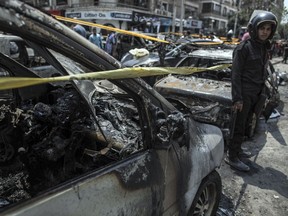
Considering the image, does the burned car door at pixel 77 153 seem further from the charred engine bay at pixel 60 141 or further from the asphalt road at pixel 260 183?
the asphalt road at pixel 260 183

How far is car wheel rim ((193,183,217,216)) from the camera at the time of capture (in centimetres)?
245

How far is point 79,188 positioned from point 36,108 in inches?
46.6

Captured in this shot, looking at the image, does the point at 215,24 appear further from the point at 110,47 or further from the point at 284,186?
the point at 284,186

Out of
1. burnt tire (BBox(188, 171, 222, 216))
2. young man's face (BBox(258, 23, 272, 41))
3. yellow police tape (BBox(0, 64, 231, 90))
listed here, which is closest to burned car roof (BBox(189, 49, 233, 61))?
young man's face (BBox(258, 23, 272, 41))

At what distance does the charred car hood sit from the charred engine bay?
7.26 ft

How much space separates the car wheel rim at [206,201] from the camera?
96.4 inches

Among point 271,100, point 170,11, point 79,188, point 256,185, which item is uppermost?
point 170,11

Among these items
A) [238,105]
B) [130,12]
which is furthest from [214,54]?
[130,12]

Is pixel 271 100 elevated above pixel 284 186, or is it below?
above

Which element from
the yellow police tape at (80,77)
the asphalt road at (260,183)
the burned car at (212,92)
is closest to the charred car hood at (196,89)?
the burned car at (212,92)

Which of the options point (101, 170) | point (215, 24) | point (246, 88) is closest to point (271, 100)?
point (246, 88)

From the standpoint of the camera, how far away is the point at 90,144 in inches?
85.1

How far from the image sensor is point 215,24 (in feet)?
175

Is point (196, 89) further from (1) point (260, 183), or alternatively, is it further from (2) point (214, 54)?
(1) point (260, 183)
